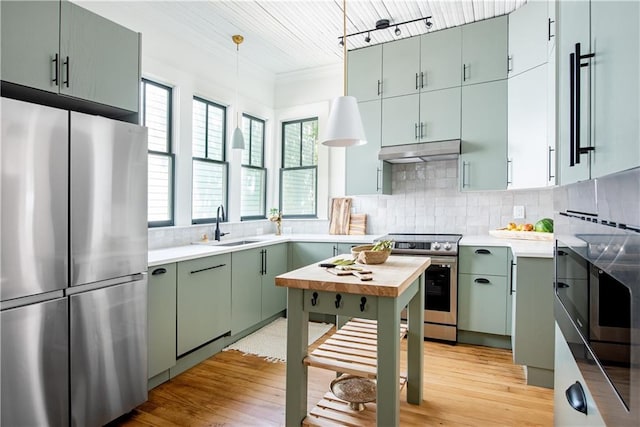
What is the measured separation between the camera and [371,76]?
→ 13.3 ft

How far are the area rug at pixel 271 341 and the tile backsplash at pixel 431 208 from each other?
1091mm

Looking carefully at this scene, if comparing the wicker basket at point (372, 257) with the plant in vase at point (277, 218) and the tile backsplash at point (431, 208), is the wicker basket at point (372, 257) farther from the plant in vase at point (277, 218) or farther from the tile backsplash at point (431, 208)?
the plant in vase at point (277, 218)

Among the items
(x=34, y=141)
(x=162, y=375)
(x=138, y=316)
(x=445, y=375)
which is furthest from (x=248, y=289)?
(x=34, y=141)

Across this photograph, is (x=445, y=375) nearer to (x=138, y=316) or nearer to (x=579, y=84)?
(x=138, y=316)

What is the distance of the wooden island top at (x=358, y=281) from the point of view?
5.43ft

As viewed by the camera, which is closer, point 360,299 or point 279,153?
point 360,299

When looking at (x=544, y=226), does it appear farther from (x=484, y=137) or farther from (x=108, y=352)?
(x=108, y=352)

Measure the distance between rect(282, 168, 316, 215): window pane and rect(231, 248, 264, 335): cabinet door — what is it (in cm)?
130

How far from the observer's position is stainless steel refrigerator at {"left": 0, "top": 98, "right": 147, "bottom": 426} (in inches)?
65.4

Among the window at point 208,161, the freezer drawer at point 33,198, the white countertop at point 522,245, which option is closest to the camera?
the freezer drawer at point 33,198

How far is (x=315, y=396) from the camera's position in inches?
97.2

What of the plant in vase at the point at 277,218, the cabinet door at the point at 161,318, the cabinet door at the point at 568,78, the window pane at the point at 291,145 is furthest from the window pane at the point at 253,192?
the cabinet door at the point at 568,78

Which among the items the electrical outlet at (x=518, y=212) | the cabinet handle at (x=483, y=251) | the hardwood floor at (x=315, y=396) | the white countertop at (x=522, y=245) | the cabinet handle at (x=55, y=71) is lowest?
the hardwood floor at (x=315, y=396)

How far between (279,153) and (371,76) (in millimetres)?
1593
